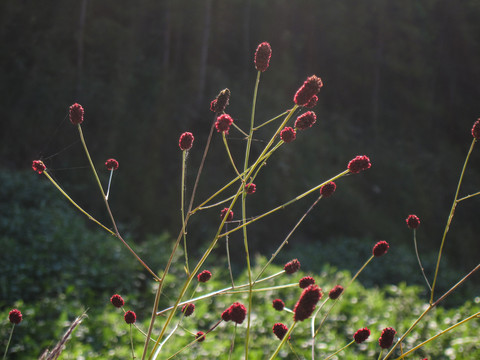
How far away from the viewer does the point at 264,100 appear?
15.2 meters

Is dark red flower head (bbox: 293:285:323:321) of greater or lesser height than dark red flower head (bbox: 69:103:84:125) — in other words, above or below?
below

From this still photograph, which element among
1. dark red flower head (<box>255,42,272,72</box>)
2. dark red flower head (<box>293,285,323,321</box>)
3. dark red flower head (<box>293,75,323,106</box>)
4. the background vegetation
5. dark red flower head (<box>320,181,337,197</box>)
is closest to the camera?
dark red flower head (<box>293,285,323,321</box>)

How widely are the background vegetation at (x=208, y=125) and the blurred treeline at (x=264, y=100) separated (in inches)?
2.0

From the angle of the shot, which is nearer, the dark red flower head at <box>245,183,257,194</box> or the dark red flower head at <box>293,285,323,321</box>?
the dark red flower head at <box>293,285,323,321</box>

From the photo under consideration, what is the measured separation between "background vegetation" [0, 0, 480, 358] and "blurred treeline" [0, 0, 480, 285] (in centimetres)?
5

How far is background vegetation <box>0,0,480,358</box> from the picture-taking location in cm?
545

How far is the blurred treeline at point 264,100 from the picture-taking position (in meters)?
10.4

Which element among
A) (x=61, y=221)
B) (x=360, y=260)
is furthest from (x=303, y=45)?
(x=61, y=221)

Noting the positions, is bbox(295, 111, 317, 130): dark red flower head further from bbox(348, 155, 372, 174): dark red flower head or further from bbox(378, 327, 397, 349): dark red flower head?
bbox(378, 327, 397, 349): dark red flower head

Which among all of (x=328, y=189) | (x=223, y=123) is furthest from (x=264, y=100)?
(x=223, y=123)

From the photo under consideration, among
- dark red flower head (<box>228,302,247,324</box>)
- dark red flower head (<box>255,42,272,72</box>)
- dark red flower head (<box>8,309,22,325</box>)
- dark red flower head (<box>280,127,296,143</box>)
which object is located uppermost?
dark red flower head (<box>255,42,272,72</box>)

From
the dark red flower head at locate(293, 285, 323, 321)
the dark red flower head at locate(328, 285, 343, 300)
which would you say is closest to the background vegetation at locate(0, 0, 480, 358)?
the dark red flower head at locate(328, 285, 343, 300)

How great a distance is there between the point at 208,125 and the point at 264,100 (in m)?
2.94

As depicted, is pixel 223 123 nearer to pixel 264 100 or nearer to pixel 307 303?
pixel 307 303
